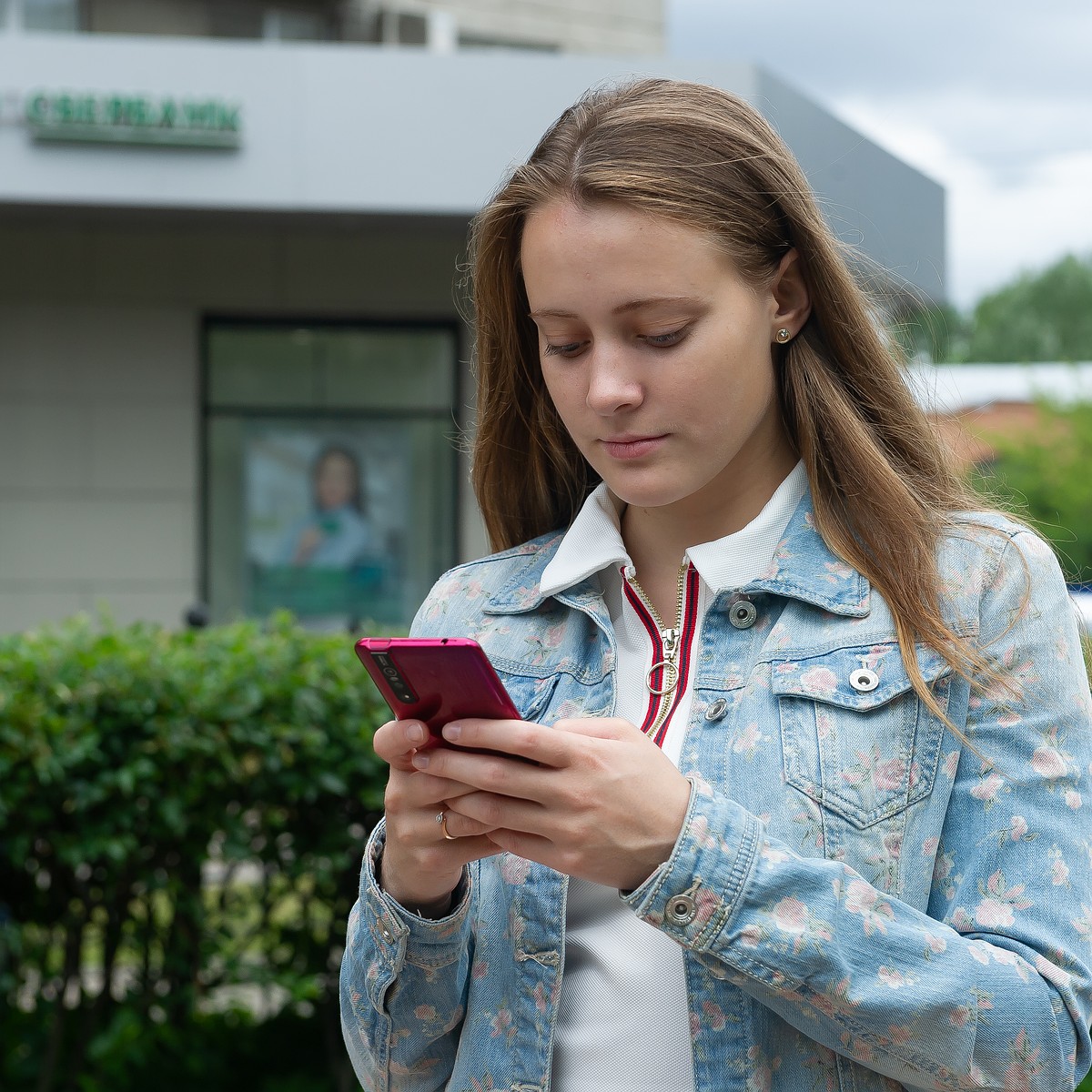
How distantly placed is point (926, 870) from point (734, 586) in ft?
1.26

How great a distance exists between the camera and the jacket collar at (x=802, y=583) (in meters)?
1.54

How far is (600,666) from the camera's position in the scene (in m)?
1.64

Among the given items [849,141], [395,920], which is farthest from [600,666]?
[849,141]

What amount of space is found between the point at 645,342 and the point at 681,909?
0.60 m

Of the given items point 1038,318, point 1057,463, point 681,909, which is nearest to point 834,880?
point 681,909

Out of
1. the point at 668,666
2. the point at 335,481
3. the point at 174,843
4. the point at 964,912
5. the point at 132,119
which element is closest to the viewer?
the point at 964,912

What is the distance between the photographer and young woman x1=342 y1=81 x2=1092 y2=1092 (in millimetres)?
1317

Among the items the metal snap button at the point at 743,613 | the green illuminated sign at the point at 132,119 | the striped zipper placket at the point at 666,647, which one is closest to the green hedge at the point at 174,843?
the striped zipper placket at the point at 666,647

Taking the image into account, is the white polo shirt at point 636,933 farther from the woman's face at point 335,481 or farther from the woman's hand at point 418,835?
the woman's face at point 335,481

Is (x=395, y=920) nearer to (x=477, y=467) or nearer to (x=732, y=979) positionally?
(x=732, y=979)

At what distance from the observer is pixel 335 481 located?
378 inches

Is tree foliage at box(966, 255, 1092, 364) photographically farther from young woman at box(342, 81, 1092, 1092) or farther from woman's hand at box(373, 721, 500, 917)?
woman's hand at box(373, 721, 500, 917)

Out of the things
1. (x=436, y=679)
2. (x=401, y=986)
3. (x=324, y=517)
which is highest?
(x=324, y=517)

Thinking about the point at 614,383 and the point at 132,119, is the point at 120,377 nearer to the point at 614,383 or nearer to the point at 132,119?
the point at 132,119
